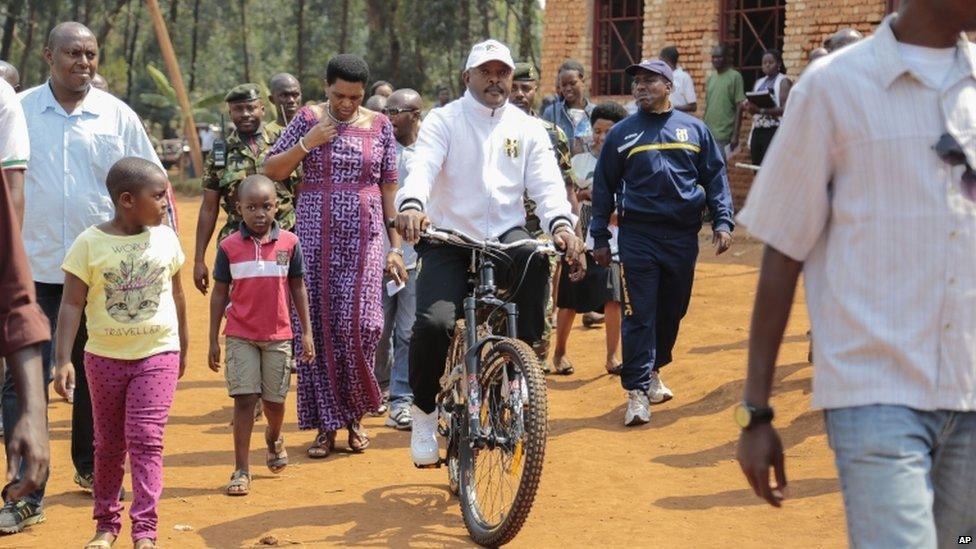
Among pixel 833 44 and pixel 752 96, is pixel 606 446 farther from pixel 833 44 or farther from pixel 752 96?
pixel 752 96

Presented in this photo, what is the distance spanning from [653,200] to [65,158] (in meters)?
3.71

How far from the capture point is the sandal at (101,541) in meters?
6.14

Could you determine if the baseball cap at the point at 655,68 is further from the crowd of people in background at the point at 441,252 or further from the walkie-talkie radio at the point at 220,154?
the walkie-talkie radio at the point at 220,154

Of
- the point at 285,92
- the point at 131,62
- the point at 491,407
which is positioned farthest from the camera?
the point at 131,62

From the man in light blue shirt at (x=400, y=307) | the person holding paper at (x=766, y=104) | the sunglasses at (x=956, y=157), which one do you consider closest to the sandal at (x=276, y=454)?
the man in light blue shirt at (x=400, y=307)

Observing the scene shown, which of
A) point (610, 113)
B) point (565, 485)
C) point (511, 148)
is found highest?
point (610, 113)

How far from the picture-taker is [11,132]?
575 centimetres

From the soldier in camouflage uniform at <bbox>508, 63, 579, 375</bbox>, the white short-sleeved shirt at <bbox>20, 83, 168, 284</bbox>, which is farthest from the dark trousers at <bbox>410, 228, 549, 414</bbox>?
the white short-sleeved shirt at <bbox>20, 83, 168, 284</bbox>

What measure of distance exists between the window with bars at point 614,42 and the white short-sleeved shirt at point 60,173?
15.6 m

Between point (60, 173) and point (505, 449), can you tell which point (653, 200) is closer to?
point (505, 449)

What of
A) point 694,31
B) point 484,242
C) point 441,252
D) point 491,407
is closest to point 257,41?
point 694,31

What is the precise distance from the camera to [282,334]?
770 centimetres

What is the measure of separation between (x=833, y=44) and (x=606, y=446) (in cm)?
312

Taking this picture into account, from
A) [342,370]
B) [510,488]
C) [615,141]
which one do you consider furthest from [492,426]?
[615,141]
